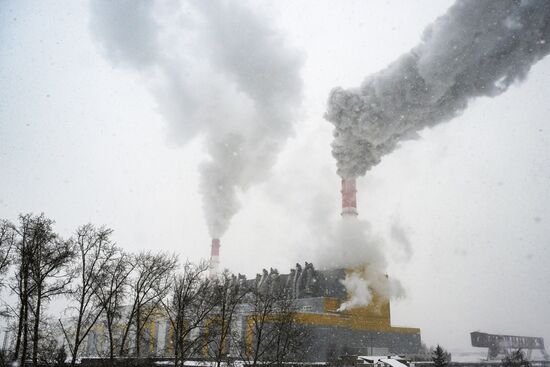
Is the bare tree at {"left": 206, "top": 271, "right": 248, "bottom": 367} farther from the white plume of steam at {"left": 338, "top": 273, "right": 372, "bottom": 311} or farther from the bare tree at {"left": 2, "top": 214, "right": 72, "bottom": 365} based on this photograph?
the white plume of steam at {"left": 338, "top": 273, "right": 372, "bottom": 311}

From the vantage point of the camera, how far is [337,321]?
44.8 m

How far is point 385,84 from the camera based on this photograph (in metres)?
32.9

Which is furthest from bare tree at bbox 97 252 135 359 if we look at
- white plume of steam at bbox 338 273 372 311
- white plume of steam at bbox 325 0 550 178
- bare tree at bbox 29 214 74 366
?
white plume of steam at bbox 338 273 372 311

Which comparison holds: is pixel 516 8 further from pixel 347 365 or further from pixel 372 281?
pixel 372 281

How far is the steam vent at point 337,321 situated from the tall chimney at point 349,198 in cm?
774

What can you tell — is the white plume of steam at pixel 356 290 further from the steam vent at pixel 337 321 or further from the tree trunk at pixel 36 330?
the tree trunk at pixel 36 330

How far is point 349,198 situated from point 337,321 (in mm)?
12958

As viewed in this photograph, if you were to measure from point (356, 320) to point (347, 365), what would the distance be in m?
12.4

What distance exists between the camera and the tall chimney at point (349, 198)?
146 feet

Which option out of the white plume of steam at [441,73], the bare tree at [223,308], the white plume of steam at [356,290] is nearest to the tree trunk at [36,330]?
the bare tree at [223,308]

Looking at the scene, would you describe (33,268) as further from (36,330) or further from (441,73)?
(441,73)

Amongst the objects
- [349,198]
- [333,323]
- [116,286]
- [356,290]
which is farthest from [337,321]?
[116,286]

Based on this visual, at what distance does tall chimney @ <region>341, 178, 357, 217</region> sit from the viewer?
146ft

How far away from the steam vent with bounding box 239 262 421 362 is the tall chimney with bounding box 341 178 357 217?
7735 mm
